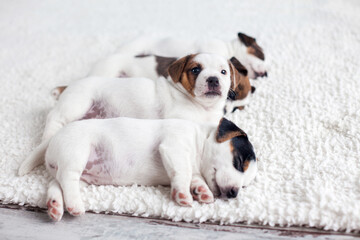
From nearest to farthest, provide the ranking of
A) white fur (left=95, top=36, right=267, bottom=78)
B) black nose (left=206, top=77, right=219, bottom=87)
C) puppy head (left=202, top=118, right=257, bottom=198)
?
puppy head (left=202, top=118, right=257, bottom=198), black nose (left=206, top=77, right=219, bottom=87), white fur (left=95, top=36, right=267, bottom=78)

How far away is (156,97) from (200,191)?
1.02 metres

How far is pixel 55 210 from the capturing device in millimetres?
1951

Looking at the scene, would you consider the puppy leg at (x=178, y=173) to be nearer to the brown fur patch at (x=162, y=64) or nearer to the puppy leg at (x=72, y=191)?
the puppy leg at (x=72, y=191)

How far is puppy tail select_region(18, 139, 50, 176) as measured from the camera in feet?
7.61

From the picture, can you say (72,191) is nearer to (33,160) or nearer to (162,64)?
(33,160)

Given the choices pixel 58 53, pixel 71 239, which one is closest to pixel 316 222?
pixel 71 239

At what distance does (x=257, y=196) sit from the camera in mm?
2059

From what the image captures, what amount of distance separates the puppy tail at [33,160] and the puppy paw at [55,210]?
1.48 feet

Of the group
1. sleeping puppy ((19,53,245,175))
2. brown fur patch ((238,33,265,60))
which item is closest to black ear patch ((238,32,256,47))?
brown fur patch ((238,33,265,60))

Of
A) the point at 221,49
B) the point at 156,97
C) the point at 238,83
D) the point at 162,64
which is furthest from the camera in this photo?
the point at 221,49

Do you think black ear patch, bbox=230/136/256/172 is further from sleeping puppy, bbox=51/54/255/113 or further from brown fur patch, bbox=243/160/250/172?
sleeping puppy, bbox=51/54/255/113

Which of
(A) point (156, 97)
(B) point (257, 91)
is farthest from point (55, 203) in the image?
(B) point (257, 91)

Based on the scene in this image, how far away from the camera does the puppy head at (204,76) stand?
8.68 ft

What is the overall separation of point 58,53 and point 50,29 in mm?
820
